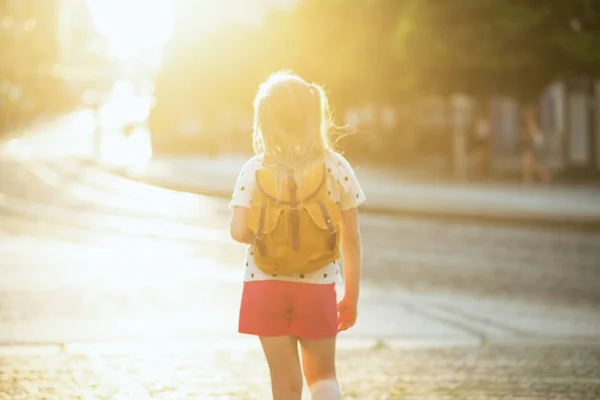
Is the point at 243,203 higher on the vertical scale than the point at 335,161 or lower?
lower

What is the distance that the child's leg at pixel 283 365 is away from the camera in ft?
14.7

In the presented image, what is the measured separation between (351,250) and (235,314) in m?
5.56

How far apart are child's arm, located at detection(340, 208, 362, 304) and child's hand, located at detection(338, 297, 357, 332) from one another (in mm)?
25

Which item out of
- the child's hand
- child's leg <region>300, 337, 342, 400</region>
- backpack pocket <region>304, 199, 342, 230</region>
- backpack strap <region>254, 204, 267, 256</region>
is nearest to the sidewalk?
the child's hand

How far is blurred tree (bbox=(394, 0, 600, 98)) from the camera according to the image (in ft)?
101

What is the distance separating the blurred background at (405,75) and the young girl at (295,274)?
0.57 metres

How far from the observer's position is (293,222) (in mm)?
4289

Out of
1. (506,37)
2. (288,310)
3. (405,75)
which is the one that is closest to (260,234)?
(288,310)

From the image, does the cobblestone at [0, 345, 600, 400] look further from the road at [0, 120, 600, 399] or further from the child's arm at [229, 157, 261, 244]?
the child's arm at [229, 157, 261, 244]

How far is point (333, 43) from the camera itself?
45000 mm

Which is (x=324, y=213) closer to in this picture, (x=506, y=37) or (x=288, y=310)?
(x=288, y=310)

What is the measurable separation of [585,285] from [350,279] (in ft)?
27.9

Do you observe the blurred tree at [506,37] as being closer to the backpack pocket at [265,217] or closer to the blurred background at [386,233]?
the blurred background at [386,233]

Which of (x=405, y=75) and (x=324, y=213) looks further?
(x=405, y=75)
